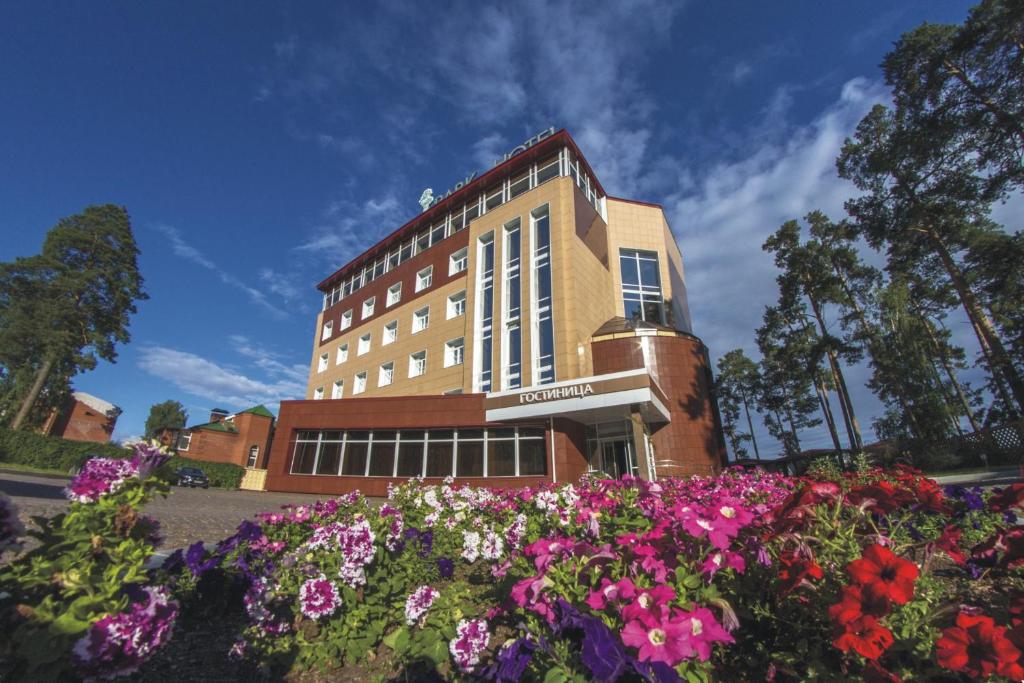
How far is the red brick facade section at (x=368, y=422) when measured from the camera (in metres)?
18.0

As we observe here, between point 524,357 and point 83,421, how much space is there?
181 feet

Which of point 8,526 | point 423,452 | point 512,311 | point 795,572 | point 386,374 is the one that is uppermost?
point 512,311

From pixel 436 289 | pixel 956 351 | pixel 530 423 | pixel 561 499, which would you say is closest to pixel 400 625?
pixel 561 499

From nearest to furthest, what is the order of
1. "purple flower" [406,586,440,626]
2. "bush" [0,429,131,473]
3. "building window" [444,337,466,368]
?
1. "purple flower" [406,586,440,626]
2. "building window" [444,337,466,368]
3. "bush" [0,429,131,473]

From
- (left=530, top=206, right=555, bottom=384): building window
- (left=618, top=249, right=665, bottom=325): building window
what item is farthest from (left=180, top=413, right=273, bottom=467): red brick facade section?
(left=618, top=249, right=665, bottom=325): building window

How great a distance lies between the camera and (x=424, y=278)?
1108 inches

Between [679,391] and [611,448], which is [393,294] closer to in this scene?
[611,448]

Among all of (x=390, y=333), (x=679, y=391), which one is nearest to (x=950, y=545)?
(x=679, y=391)

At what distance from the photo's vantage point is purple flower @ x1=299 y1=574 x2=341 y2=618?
2525mm

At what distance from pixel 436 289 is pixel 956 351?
3738 centimetres

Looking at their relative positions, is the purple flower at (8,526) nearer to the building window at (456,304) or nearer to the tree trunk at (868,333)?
the building window at (456,304)

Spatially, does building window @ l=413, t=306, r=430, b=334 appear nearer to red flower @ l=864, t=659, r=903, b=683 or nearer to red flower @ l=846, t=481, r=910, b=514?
red flower @ l=846, t=481, r=910, b=514

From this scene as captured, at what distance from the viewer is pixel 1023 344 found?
1756 cm

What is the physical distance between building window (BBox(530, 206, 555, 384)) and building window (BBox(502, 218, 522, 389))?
0.98 metres
